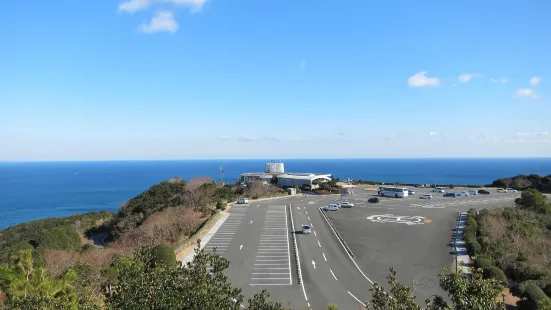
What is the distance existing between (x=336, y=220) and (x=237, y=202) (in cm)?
1837

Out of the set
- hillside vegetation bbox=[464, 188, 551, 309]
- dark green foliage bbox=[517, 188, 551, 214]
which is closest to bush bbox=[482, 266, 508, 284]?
hillside vegetation bbox=[464, 188, 551, 309]

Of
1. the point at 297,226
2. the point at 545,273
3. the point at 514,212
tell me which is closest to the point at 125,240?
the point at 297,226

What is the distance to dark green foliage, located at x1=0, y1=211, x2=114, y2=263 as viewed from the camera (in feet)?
110

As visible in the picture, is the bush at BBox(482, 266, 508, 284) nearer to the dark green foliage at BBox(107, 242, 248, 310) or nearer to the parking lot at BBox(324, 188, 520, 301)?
the parking lot at BBox(324, 188, 520, 301)

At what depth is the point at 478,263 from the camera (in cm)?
2384

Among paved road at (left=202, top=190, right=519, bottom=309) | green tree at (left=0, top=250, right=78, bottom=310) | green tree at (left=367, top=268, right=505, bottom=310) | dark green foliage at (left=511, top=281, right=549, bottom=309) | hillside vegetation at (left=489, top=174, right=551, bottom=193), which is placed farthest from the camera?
hillside vegetation at (left=489, top=174, right=551, bottom=193)

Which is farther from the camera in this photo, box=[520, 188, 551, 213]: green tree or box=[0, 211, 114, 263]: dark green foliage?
box=[520, 188, 551, 213]: green tree

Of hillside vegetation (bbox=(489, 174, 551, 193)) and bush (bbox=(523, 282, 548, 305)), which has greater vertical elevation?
hillside vegetation (bbox=(489, 174, 551, 193))

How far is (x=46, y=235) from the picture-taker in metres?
37.1

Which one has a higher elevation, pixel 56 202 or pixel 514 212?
pixel 514 212

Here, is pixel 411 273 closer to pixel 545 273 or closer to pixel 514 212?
pixel 545 273

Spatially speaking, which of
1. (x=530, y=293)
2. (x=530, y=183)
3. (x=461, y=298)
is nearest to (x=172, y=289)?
(x=461, y=298)

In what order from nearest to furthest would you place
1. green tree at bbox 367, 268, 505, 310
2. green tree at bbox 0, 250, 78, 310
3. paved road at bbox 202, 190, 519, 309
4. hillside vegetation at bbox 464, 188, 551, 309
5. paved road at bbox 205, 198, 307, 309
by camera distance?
green tree at bbox 367, 268, 505, 310 → green tree at bbox 0, 250, 78, 310 → hillside vegetation at bbox 464, 188, 551, 309 → paved road at bbox 202, 190, 519, 309 → paved road at bbox 205, 198, 307, 309

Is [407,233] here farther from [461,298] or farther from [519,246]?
[461,298]
